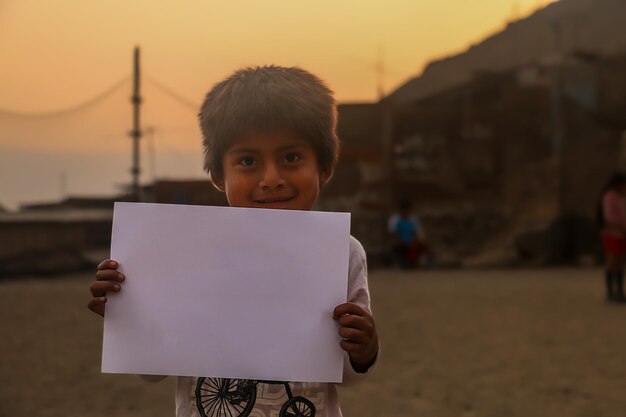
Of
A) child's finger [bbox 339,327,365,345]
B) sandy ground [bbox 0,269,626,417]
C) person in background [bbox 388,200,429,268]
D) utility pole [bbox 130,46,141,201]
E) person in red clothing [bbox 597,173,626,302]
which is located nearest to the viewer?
child's finger [bbox 339,327,365,345]

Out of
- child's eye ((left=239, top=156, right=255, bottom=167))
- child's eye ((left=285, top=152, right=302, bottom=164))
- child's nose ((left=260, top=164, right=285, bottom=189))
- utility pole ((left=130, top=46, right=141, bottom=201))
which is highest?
utility pole ((left=130, top=46, right=141, bottom=201))

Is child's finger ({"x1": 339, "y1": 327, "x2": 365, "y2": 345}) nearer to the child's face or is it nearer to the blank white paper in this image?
the blank white paper

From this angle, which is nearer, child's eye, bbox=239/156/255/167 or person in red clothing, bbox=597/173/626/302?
child's eye, bbox=239/156/255/167

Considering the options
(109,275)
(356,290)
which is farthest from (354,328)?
(109,275)

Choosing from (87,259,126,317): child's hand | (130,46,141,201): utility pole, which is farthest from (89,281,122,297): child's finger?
(130,46,141,201): utility pole

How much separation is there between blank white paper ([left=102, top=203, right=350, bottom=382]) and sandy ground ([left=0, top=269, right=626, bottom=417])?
2507mm

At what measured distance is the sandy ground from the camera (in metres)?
4.12

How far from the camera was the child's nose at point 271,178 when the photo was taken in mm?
1561

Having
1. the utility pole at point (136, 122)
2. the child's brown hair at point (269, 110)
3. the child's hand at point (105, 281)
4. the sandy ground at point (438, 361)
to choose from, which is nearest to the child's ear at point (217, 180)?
the child's brown hair at point (269, 110)

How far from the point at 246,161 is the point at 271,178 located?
2.8 inches

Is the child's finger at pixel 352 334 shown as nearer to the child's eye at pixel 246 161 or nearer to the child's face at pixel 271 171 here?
the child's face at pixel 271 171

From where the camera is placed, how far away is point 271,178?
1.56 meters

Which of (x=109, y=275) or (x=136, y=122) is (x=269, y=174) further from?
(x=136, y=122)

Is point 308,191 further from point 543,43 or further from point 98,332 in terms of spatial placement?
→ point 543,43
